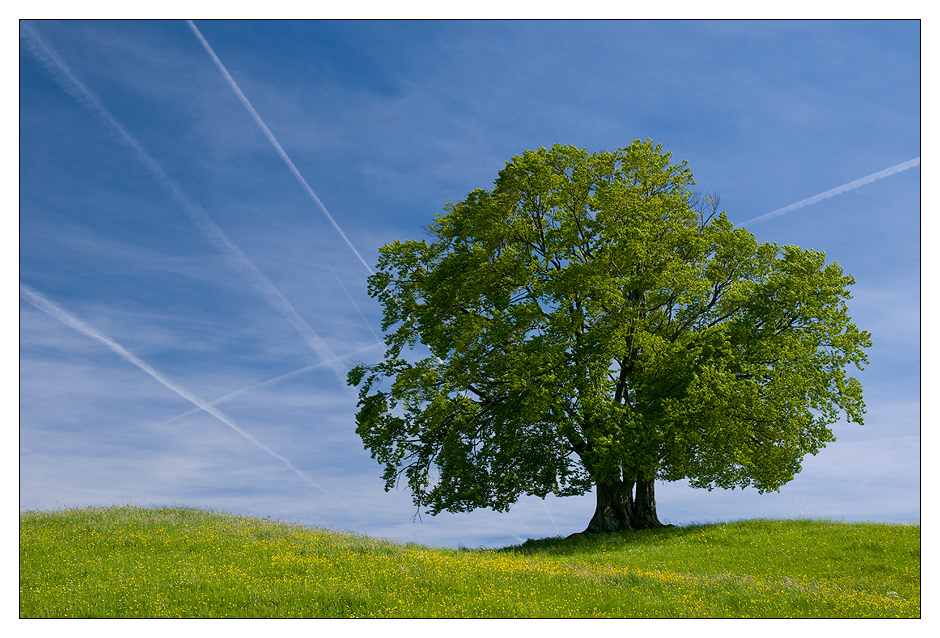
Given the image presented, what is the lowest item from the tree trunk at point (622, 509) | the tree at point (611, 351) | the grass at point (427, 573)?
the grass at point (427, 573)

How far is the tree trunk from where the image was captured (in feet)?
84.6

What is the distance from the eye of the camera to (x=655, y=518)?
26422 mm

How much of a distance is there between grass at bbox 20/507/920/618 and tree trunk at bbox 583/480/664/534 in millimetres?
1425

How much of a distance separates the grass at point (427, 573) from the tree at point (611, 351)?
281 centimetres

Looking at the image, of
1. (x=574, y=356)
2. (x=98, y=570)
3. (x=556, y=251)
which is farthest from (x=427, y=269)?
(x=98, y=570)

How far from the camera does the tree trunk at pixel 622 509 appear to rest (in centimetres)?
2579

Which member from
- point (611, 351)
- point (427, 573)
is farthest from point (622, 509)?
point (427, 573)

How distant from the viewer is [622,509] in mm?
25938

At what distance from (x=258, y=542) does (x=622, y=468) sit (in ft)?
41.9

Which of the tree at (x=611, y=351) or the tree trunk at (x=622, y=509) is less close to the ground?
the tree at (x=611, y=351)

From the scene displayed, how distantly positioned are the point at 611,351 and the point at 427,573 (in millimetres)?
11325

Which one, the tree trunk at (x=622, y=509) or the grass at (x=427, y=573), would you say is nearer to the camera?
the grass at (x=427, y=573)

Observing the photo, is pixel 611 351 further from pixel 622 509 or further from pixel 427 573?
pixel 427 573

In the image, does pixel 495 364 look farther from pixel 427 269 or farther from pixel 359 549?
pixel 359 549
